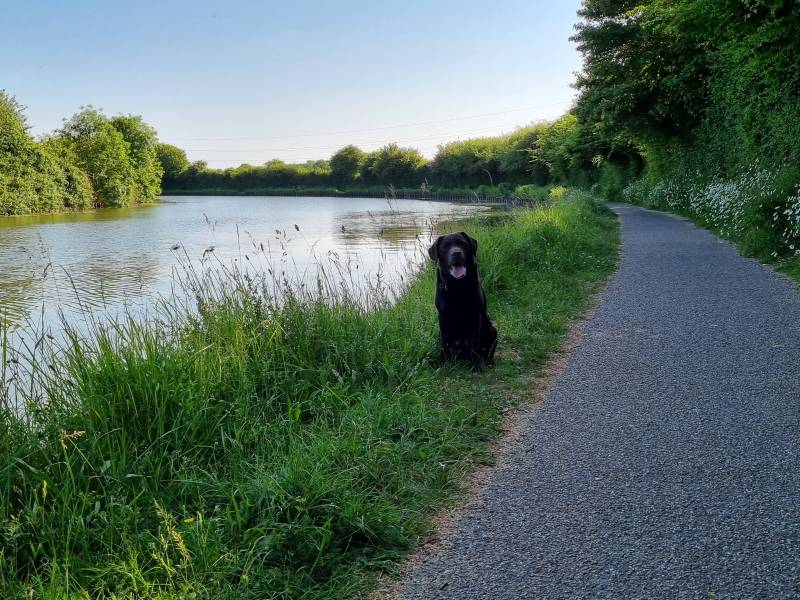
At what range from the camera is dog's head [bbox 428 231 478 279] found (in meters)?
5.05

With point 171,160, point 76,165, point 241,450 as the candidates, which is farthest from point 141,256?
point 171,160

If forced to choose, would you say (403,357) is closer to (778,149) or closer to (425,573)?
(425,573)

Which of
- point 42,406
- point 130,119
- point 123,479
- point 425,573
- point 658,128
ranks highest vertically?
point 130,119

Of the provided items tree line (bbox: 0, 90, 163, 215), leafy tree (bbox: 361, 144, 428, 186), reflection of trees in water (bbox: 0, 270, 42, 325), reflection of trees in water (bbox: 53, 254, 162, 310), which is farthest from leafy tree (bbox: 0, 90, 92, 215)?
leafy tree (bbox: 361, 144, 428, 186)

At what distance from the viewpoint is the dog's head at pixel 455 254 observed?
5.05 m

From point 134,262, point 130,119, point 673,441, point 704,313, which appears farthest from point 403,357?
point 130,119

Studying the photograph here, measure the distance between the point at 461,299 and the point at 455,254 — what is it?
0.41 meters

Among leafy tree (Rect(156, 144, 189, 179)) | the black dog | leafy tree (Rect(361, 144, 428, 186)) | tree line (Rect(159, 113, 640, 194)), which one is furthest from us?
leafy tree (Rect(156, 144, 189, 179))

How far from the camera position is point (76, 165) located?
5597 cm

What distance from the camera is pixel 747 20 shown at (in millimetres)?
10531

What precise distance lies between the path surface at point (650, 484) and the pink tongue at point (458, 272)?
3.91 ft

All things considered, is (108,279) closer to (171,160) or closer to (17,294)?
(17,294)

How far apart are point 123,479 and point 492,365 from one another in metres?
3.29

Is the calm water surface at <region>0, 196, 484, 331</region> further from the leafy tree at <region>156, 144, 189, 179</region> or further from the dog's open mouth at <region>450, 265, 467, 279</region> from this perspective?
the leafy tree at <region>156, 144, 189, 179</region>
